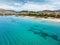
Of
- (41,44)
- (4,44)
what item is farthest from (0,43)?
(41,44)

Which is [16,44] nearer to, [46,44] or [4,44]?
[4,44]

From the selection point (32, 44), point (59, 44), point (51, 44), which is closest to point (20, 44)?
point (32, 44)

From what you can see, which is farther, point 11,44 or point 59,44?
point 59,44

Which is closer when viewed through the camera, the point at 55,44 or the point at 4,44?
the point at 4,44

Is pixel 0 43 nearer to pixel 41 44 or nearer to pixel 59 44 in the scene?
pixel 41 44

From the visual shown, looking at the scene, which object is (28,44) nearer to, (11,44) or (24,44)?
(24,44)

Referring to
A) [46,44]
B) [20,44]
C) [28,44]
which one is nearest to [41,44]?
[46,44]

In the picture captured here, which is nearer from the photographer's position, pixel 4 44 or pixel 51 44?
pixel 4 44
